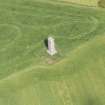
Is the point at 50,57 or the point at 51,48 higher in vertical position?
the point at 51,48

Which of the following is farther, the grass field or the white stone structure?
the white stone structure

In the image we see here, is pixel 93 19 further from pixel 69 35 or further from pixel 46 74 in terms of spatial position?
pixel 46 74

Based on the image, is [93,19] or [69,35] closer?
[69,35]

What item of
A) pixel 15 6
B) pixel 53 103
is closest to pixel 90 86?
pixel 53 103

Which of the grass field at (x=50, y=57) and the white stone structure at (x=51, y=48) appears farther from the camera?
the white stone structure at (x=51, y=48)

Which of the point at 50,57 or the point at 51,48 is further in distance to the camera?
the point at 51,48

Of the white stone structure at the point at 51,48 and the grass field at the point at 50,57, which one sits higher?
the white stone structure at the point at 51,48

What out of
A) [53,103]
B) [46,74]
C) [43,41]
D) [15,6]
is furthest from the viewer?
[15,6]

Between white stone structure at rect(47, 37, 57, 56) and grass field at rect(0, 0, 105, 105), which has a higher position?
white stone structure at rect(47, 37, 57, 56)
